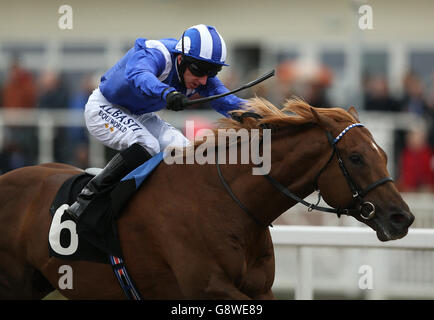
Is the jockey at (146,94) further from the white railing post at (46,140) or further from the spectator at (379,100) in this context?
the spectator at (379,100)

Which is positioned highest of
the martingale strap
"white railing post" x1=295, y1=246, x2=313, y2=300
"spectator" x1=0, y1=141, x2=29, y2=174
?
"spectator" x1=0, y1=141, x2=29, y2=174

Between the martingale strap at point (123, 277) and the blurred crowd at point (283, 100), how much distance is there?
4.14m

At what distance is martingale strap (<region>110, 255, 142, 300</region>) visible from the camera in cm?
395

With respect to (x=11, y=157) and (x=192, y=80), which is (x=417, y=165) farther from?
(x=192, y=80)

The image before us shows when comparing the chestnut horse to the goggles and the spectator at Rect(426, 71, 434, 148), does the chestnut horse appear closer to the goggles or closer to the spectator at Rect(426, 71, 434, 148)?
the goggles

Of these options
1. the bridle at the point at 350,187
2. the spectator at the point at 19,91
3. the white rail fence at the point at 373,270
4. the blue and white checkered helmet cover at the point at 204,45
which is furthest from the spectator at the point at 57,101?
the bridle at the point at 350,187

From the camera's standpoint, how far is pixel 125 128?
427 centimetres

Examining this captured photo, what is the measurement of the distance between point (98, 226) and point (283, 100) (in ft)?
14.4

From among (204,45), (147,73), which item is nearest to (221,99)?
(204,45)

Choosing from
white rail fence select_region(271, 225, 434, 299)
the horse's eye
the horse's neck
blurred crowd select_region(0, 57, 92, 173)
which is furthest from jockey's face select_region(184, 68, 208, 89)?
blurred crowd select_region(0, 57, 92, 173)

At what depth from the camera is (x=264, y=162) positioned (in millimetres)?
3801

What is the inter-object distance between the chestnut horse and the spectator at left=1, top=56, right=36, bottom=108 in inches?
253

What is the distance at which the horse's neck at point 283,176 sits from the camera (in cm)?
372

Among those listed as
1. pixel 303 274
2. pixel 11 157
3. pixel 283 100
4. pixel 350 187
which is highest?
pixel 283 100
